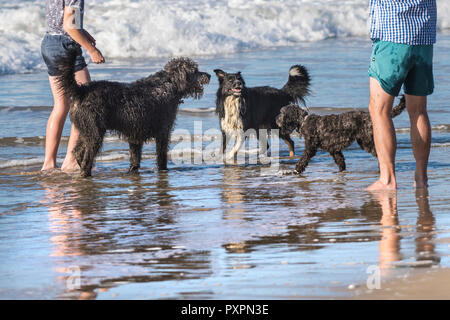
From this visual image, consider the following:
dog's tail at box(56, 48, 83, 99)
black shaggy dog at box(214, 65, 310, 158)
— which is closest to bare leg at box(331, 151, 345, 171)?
black shaggy dog at box(214, 65, 310, 158)

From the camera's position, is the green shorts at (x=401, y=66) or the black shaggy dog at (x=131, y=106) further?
the black shaggy dog at (x=131, y=106)

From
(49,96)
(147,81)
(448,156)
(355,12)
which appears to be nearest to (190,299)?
(147,81)

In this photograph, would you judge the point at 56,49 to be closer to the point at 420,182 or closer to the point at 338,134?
the point at 338,134

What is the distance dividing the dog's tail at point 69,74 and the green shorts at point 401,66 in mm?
2901

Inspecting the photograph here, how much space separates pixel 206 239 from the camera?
4.69m

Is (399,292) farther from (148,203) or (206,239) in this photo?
(148,203)

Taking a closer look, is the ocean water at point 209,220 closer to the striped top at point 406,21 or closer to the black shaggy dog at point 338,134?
the black shaggy dog at point 338,134

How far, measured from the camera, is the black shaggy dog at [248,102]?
9461mm

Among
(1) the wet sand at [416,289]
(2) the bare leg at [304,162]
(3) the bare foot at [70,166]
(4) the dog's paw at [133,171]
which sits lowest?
(4) the dog's paw at [133,171]

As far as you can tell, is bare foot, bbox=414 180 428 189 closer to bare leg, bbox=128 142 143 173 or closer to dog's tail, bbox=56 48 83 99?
bare leg, bbox=128 142 143 173

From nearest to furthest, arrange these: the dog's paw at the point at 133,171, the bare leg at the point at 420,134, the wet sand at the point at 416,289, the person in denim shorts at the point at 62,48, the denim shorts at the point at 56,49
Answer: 1. the wet sand at the point at 416,289
2. the bare leg at the point at 420,134
3. the person in denim shorts at the point at 62,48
4. the denim shorts at the point at 56,49
5. the dog's paw at the point at 133,171

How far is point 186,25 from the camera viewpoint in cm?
2391

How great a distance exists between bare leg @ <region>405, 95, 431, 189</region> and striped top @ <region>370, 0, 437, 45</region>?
51 cm

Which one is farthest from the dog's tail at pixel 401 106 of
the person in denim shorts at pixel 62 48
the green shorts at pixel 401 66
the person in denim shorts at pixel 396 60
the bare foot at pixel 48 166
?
the bare foot at pixel 48 166
